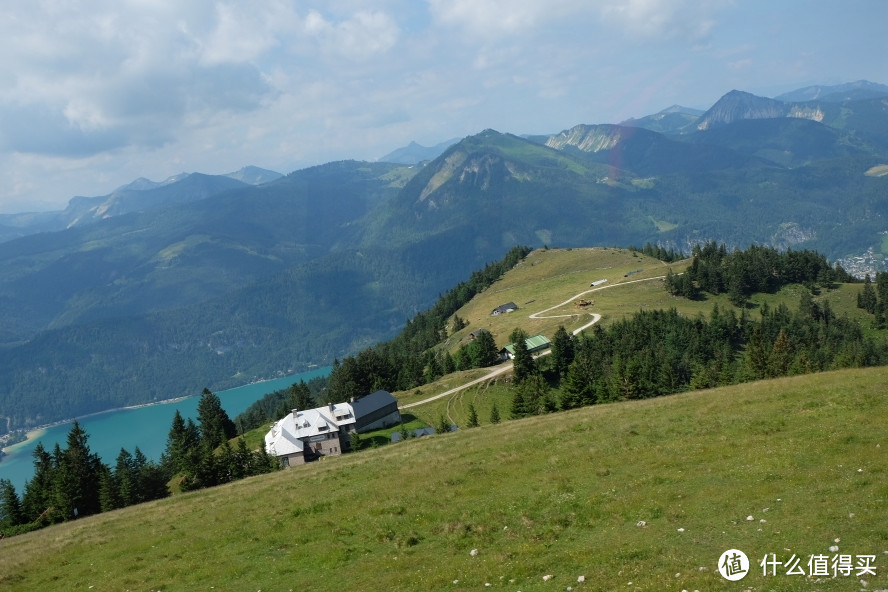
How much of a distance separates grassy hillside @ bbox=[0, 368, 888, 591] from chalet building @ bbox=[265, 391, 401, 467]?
46.6m

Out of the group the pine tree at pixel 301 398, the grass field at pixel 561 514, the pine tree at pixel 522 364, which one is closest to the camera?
the grass field at pixel 561 514

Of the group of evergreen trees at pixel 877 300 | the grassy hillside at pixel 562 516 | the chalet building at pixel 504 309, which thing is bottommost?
the group of evergreen trees at pixel 877 300

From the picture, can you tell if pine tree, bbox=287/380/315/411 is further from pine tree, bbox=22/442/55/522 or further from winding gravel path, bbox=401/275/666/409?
pine tree, bbox=22/442/55/522

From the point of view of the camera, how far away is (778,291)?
170 m

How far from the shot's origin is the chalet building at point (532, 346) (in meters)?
127

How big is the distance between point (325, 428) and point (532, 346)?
5300cm

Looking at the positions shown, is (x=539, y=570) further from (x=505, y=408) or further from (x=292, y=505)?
(x=505, y=408)

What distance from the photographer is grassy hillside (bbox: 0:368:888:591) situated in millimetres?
18719

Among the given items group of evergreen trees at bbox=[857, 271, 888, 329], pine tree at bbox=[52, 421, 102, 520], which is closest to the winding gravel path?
pine tree at bbox=[52, 421, 102, 520]

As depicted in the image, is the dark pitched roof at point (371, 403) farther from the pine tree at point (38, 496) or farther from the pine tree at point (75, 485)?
the pine tree at point (38, 496)

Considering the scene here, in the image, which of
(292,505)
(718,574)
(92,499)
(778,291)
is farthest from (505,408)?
(778,291)

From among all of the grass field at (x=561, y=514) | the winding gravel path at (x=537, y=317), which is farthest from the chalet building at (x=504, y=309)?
the grass field at (x=561, y=514)

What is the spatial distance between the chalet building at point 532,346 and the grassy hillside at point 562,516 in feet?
275

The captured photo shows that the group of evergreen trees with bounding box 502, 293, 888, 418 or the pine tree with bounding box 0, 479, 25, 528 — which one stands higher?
the pine tree with bounding box 0, 479, 25, 528
